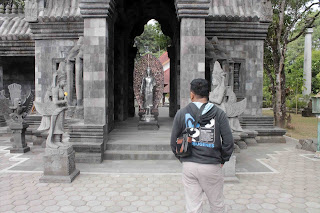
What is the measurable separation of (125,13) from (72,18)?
299 centimetres

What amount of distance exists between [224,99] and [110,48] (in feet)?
14.2

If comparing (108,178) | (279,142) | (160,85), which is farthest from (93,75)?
(279,142)

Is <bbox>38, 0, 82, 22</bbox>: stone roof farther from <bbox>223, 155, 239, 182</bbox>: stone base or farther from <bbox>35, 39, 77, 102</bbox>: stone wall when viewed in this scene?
<bbox>223, 155, 239, 182</bbox>: stone base

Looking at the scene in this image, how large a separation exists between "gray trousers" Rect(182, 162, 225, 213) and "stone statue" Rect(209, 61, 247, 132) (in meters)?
3.79

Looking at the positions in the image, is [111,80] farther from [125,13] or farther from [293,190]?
[293,190]

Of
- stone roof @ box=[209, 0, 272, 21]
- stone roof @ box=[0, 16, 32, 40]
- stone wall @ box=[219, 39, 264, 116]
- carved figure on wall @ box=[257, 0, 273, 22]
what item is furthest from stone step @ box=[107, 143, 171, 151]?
stone roof @ box=[0, 16, 32, 40]

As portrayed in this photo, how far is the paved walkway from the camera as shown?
4.50 m

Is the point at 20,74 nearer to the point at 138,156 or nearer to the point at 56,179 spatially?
the point at 138,156

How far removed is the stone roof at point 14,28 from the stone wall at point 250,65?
8.62m

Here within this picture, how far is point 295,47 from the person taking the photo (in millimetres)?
38750

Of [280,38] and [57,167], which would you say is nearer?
[57,167]

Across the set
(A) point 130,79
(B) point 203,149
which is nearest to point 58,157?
(B) point 203,149

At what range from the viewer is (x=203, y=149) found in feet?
10.1

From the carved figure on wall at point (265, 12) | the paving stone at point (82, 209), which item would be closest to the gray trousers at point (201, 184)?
the paving stone at point (82, 209)
